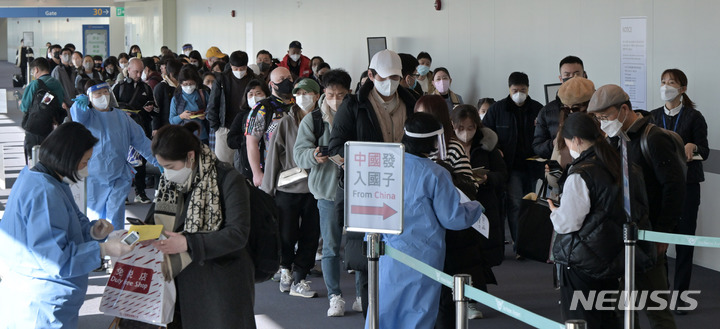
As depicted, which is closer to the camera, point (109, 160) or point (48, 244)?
point (48, 244)

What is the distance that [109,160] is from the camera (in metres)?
6.94

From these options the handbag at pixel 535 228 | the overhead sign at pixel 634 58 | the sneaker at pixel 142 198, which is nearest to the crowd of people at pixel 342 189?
the handbag at pixel 535 228

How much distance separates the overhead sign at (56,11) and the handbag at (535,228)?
3600 cm

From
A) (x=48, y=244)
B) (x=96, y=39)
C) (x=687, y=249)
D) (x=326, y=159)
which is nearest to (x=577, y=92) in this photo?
(x=687, y=249)

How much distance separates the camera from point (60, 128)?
3.74 m

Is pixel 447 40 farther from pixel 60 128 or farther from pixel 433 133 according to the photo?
pixel 60 128

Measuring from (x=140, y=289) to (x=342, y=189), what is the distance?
192 cm

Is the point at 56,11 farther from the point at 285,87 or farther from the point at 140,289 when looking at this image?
the point at 140,289

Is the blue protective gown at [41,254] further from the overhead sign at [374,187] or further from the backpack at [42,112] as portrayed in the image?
the backpack at [42,112]

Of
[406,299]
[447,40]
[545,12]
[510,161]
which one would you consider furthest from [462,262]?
[447,40]

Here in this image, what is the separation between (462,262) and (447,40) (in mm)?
7550

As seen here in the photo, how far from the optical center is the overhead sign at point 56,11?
38406 millimetres

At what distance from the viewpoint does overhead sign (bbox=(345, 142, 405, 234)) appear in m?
3.79

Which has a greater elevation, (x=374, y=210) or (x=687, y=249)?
(x=374, y=210)
